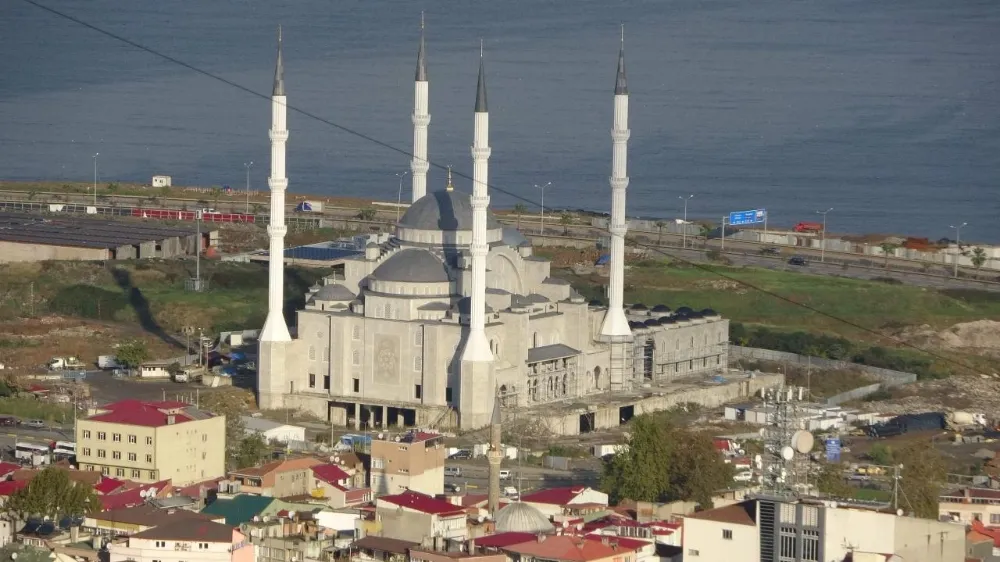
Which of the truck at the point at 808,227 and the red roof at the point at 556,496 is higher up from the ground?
the truck at the point at 808,227

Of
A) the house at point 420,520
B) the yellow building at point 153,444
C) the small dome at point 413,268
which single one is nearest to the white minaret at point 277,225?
the small dome at point 413,268

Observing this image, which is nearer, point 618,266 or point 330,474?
point 330,474

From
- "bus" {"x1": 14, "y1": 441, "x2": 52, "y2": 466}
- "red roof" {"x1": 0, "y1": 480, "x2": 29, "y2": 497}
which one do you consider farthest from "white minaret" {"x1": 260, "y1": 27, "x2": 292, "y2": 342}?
"red roof" {"x1": 0, "y1": 480, "x2": 29, "y2": 497}

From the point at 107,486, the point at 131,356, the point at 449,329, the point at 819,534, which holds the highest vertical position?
the point at 449,329

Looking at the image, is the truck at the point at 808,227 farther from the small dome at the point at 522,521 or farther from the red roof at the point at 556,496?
the small dome at the point at 522,521

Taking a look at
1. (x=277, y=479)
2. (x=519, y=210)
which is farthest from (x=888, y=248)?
(x=277, y=479)

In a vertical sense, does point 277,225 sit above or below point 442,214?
below

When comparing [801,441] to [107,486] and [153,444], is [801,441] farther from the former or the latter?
[153,444]
